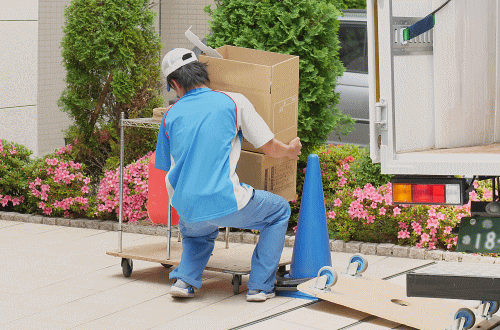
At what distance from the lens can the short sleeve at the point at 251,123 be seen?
5.46m

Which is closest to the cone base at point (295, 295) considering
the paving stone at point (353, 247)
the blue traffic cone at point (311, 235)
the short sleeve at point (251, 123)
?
the blue traffic cone at point (311, 235)

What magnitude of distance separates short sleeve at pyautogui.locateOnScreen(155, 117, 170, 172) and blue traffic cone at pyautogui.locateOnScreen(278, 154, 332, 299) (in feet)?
3.38

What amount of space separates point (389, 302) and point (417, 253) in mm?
1447

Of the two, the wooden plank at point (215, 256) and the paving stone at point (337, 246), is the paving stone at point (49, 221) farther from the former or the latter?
→ the paving stone at point (337, 246)

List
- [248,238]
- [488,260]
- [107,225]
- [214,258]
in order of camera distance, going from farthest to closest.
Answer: [107,225] → [248,238] → [488,260] → [214,258]

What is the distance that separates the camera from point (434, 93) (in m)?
4.59

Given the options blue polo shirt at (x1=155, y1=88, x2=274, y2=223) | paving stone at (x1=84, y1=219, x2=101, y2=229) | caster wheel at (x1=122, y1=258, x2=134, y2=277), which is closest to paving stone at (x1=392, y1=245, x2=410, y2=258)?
blue polo shirt at (x1=155, y1=88, x2=274, y2=223)

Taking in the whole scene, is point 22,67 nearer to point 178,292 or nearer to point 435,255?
point 178,292

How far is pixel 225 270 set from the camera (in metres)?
5.87

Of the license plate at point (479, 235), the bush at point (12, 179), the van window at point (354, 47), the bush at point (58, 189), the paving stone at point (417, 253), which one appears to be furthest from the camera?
the van window at point (354, 47)

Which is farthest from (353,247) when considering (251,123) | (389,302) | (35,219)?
(35,219)

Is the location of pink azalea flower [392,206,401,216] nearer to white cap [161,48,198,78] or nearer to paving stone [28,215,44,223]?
white cap [161,48,198,78]

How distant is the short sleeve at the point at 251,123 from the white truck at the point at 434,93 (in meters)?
1.04

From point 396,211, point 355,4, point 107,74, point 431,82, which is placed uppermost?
point 355,4
